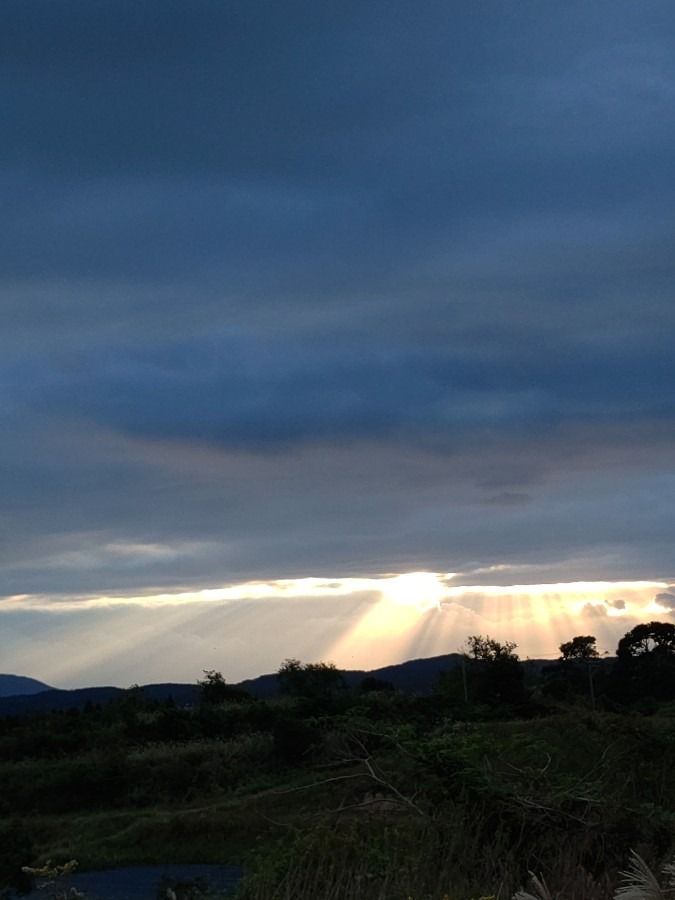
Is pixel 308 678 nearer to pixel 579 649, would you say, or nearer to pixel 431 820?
pixel 579 649

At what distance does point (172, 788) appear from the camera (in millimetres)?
42250

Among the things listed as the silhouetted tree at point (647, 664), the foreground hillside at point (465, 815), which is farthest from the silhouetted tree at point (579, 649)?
the foreground hillside at point (465, 815)

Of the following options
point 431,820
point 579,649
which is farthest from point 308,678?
point 431,820

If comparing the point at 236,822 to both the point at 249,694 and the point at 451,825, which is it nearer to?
the point at 451,825

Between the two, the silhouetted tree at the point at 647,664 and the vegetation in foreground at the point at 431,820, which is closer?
the vegetation in foreground at the point at 431,820

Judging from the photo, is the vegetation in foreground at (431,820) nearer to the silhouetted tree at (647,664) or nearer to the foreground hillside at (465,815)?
the foreground hillside at (465,815)

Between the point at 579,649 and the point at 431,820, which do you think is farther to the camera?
the point at 579,649

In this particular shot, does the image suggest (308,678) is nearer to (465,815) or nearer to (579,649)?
(579,649)

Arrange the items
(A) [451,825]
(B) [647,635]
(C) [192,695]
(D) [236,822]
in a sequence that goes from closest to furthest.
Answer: (A) [451,825]
(D) [236,822]
(B) [647,635]
(C) [192,695]

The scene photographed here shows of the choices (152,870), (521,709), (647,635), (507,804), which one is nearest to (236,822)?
(152,870)

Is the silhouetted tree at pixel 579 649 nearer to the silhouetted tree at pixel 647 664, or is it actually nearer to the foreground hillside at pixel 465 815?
the silhouetted tree at pixel 647 664

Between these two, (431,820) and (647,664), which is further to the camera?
(647,664)

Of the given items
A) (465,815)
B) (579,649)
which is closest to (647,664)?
(579,649)

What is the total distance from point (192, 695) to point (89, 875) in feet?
155
